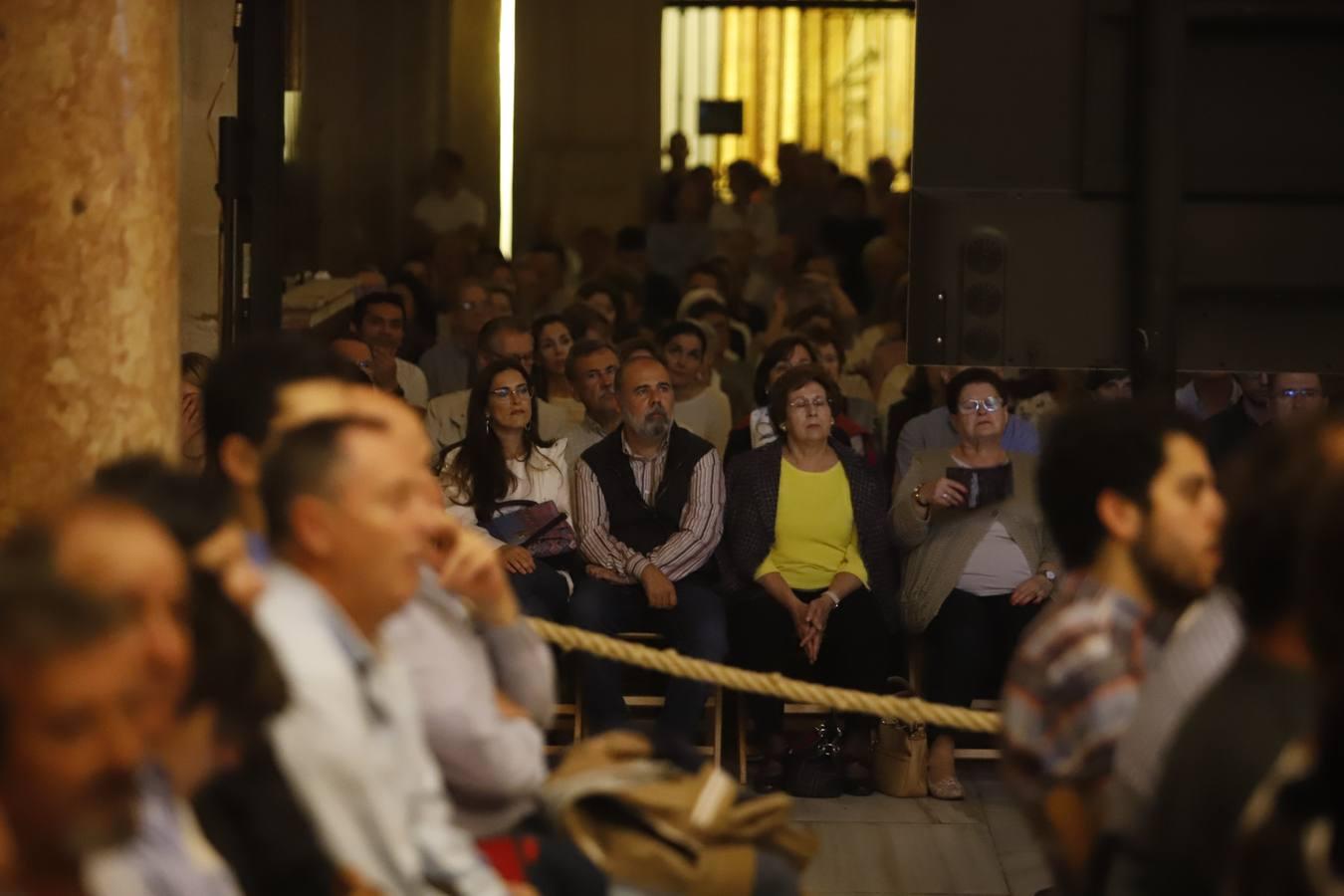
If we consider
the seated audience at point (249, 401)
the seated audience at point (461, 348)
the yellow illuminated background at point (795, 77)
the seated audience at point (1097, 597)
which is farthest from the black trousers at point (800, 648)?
the yellow illuminated background at point (795, 77)

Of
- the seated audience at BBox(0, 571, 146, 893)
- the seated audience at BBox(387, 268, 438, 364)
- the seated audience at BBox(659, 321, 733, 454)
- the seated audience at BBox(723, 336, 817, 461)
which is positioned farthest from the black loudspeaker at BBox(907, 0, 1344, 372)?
the seated audience at BBox(387, 268, 438, 364)

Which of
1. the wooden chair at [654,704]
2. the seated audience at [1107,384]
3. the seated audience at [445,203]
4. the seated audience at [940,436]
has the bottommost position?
the wooden chair at [654,704]

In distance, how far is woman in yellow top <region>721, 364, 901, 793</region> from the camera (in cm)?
766

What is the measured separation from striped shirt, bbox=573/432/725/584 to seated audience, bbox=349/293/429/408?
5.66 feet

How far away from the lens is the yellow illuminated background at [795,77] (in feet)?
67.8

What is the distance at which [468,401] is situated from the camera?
27.0 feet

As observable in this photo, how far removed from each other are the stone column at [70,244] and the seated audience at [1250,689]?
306cm

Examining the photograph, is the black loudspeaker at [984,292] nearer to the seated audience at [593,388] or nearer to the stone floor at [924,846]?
the stone floor at [924,846]

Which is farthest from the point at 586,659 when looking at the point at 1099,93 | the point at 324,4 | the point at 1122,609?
the point at 324,4

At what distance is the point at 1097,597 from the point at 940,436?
14.8 feet

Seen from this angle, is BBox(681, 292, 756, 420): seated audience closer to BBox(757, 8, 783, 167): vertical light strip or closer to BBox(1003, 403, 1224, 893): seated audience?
BBox(1003, 403, 1224, 893): seated audience

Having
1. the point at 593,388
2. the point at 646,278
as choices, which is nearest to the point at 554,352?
the point at 593,388

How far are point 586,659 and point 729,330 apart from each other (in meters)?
4.22

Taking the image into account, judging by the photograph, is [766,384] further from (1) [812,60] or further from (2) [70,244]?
(1) [812,60]
